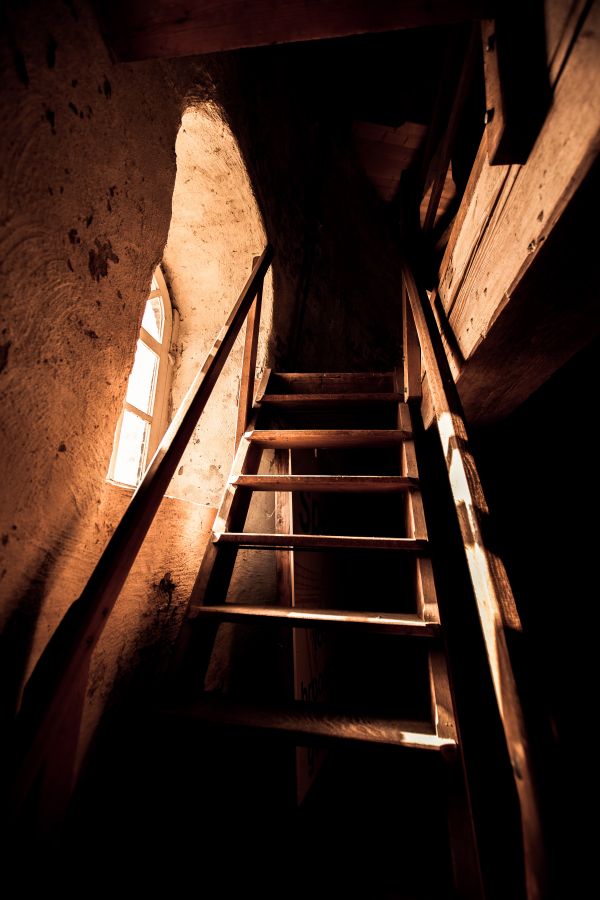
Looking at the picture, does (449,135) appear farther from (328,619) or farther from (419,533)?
(328,619)

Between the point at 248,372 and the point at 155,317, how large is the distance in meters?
0.97

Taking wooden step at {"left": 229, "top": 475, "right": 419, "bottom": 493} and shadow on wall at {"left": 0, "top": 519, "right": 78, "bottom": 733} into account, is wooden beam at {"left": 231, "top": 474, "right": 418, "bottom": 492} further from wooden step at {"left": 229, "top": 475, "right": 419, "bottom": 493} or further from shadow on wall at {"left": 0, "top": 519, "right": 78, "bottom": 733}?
shadow on wall at {"left": 0, "top": 519, "right": 78, "bottom": 733}

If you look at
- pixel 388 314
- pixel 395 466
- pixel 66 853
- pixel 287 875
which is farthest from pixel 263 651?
pixel 388 314

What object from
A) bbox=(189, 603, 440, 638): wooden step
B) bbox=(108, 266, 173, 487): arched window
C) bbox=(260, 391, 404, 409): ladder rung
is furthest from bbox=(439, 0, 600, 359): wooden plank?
bbox=(108, 266, 173, 487): arched window

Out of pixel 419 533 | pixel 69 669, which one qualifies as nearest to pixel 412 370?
pixel 419 533

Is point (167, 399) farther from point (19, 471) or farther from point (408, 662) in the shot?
point (408, 662)

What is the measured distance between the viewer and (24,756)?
0.72 m

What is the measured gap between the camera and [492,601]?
86 centimetres

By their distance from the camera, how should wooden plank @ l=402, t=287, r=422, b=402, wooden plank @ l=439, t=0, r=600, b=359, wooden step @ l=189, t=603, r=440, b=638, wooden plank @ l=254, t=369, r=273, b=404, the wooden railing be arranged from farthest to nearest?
wooden plank @ l=254, t=369, r=273, b=404 → wooden plank @ l=402, t=287, r=422, b=402 → wooden step @ l=189, t=603, r=440, b=638 → wooden plank @ l=439, t=0, r=600, b=359 → the wooden railing

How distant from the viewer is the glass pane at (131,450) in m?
2.41

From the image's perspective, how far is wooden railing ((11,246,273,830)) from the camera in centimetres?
74

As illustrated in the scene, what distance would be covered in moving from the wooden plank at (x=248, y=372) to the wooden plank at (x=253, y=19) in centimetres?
126

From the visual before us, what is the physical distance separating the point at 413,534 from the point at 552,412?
160 centimetres

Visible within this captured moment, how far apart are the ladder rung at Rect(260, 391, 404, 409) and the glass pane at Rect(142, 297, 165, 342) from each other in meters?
1.00
